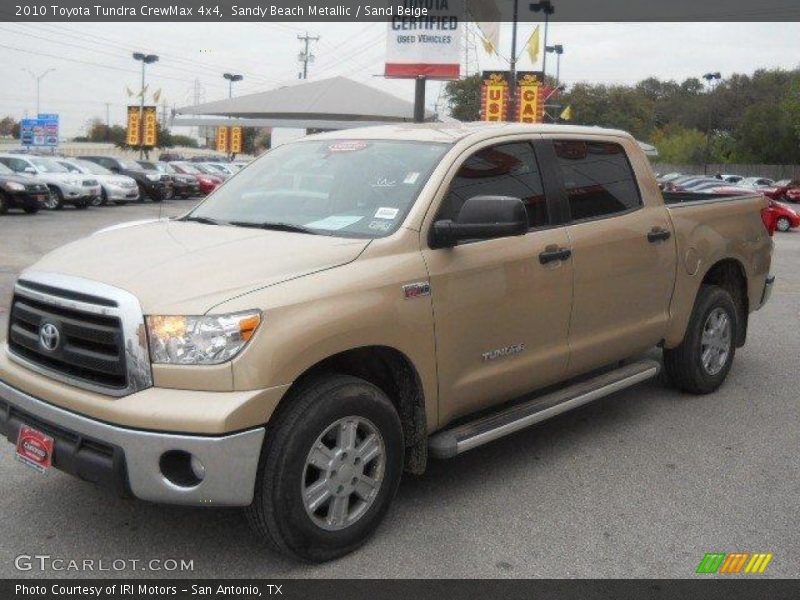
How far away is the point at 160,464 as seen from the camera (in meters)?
3.33

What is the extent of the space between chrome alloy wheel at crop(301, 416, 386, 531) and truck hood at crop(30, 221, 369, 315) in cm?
69

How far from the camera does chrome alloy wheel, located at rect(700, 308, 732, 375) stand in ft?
20.9

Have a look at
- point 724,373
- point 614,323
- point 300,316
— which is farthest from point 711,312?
point 300,316

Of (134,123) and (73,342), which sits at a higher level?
(134,123)

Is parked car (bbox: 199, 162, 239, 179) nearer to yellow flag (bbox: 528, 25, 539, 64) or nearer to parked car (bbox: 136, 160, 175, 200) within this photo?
parked car (bbox: 136, 160, 175, 200)

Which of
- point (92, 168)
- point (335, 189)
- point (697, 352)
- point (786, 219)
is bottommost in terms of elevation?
point (697, 352)

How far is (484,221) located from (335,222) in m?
0.73

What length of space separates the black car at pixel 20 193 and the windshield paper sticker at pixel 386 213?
2026 cm

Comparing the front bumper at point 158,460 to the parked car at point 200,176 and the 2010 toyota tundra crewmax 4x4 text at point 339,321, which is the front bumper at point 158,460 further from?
the parked car at point 200,176

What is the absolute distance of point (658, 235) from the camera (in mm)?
5648

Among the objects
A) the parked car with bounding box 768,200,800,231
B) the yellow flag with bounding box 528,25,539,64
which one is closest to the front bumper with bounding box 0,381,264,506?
the parked car with bounding box 768,200,800,231

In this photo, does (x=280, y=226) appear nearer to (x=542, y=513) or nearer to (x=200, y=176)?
(x=542, y=513)

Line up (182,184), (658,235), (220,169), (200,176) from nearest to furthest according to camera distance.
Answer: (658,235) → (182,184) → (200,176) → (220,169)

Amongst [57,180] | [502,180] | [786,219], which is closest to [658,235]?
[502,180]
